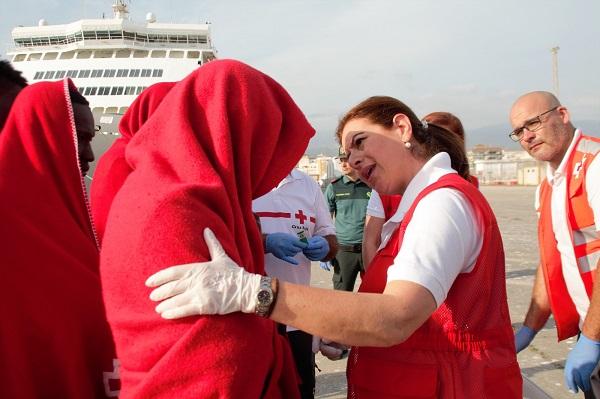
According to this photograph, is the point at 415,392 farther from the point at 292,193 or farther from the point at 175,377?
the point at 292,193

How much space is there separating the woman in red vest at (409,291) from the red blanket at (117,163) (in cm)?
37

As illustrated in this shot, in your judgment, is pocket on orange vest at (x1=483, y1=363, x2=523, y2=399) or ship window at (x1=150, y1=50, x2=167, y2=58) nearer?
pocket on orange vest at (x1=483, y1=363, x2=523, y2=399)

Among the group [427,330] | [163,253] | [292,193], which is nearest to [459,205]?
[427,330]

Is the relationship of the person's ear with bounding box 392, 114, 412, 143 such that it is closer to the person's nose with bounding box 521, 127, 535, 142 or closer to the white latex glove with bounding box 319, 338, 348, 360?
the white latex glove with bounding box 319, 338, 348, 360

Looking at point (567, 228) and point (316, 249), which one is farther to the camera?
point (316, 249)

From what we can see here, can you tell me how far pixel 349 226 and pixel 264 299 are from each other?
13.5 feet

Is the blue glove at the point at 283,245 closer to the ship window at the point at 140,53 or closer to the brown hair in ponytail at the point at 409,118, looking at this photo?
the brown hair in ponytail at the point at 409,118

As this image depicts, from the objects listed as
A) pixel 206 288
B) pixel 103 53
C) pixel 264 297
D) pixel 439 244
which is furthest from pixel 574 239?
pixel 103 53

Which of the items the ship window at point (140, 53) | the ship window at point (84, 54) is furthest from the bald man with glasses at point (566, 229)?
the ship window at point (84, 54)

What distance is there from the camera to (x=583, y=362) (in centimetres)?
208

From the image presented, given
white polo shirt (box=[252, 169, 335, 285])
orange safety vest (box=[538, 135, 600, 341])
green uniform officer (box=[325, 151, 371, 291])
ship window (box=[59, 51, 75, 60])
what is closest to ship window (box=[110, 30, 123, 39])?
ship window (box=[59, 51, 75, 60])

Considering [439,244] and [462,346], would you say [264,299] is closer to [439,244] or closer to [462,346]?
[439,244]

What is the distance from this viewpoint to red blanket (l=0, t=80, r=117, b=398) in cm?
109

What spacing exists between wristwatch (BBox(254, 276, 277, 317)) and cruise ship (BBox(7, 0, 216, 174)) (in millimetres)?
16986
